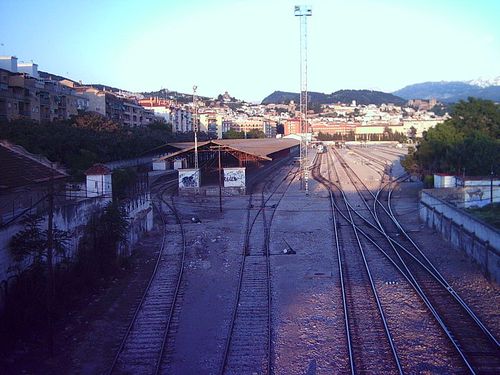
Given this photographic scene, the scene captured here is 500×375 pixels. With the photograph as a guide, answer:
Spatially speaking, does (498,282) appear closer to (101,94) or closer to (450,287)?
(450,287)

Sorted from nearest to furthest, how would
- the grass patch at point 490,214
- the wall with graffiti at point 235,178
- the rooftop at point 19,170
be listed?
the rooftop at point 19,170
the grass patch at point 490,214
the wall with graffiti at point 235,178

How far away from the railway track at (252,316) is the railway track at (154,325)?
1.13m

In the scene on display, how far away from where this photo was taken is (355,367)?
8.38m

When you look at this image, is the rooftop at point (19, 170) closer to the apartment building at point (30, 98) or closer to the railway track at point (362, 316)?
the railway track at point (362, 316)

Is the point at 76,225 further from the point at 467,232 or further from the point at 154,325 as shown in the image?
the point at 467,232

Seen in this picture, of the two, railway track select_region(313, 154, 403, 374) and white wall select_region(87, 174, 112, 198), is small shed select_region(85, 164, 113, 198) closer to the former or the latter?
white wall select_region(87, 174, 112, 198)

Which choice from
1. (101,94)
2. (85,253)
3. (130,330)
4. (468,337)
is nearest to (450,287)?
(468,337)

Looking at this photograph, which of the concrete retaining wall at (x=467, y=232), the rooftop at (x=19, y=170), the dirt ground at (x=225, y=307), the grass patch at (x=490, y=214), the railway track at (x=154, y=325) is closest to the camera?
the railway track at (x=154, y=325)

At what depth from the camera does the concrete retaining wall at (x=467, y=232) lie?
520 inches

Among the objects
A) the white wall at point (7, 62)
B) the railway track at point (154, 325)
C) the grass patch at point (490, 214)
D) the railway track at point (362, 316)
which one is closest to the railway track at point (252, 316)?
the railway track at point (154, 325)

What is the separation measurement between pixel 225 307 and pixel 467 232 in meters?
8.00

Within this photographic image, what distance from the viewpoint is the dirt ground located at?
8.79 m

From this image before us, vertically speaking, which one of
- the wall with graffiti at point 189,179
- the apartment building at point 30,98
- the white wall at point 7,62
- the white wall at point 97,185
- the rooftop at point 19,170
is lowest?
the wall with graffiti at point 189,179

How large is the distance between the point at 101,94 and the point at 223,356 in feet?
205
